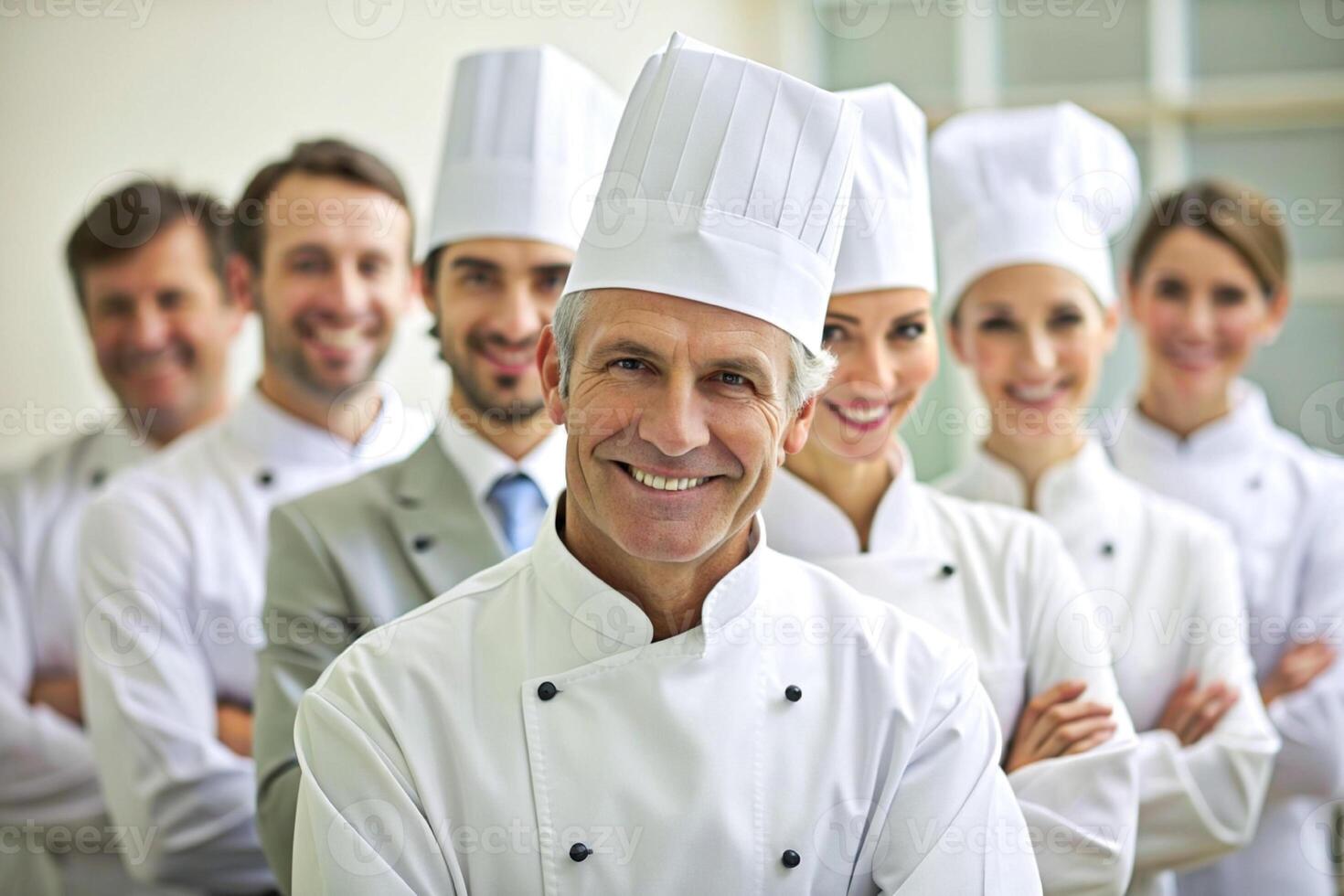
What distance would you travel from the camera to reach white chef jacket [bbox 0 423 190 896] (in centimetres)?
315

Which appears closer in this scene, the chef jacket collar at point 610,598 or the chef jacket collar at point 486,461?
the chef jacket collar at point 610,598

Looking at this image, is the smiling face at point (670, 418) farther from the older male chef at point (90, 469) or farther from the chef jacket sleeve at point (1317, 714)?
the older male chef at point (90, 469)

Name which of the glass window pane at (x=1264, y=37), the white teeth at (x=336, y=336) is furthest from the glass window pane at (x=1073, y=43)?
the white teeth at (x=336, y=336)

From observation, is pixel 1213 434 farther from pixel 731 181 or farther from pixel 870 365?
pixel 731 181

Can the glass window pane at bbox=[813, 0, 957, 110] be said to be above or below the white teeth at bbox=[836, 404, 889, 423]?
above

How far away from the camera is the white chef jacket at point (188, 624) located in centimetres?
254

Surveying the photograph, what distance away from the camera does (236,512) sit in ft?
9.30

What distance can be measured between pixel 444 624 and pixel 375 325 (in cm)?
141

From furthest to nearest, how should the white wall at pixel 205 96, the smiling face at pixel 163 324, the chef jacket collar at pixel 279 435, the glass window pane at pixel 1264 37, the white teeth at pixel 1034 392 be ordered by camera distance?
the glass window pane at pixel 1264 37
the white wall at pixel 205 96
the smiling face at pixel 163 324
the chef jacket collar at pixel 279 435
the white teeth at pixel 1034 392

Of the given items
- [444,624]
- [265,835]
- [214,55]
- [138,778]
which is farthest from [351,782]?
[214,55]

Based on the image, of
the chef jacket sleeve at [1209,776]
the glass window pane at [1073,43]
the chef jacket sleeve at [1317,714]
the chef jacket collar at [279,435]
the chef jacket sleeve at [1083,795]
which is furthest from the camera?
the glass window pane at [1073,43]

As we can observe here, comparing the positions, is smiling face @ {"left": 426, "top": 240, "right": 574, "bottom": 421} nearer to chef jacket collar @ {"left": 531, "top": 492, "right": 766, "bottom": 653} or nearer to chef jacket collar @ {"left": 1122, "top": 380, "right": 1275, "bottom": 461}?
chef jacket collar @ {"left": 531, "top": 492, "right": 766, "bottom": 653}

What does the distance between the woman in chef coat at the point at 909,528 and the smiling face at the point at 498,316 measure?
490mm

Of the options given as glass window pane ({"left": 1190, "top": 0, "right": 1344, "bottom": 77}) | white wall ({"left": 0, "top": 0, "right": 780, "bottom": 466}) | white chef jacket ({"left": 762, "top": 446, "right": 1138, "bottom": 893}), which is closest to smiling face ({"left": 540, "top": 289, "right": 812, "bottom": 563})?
white chef jacket ({"left": 762, "top": 446, "right": 1138, "bottom": 893})
